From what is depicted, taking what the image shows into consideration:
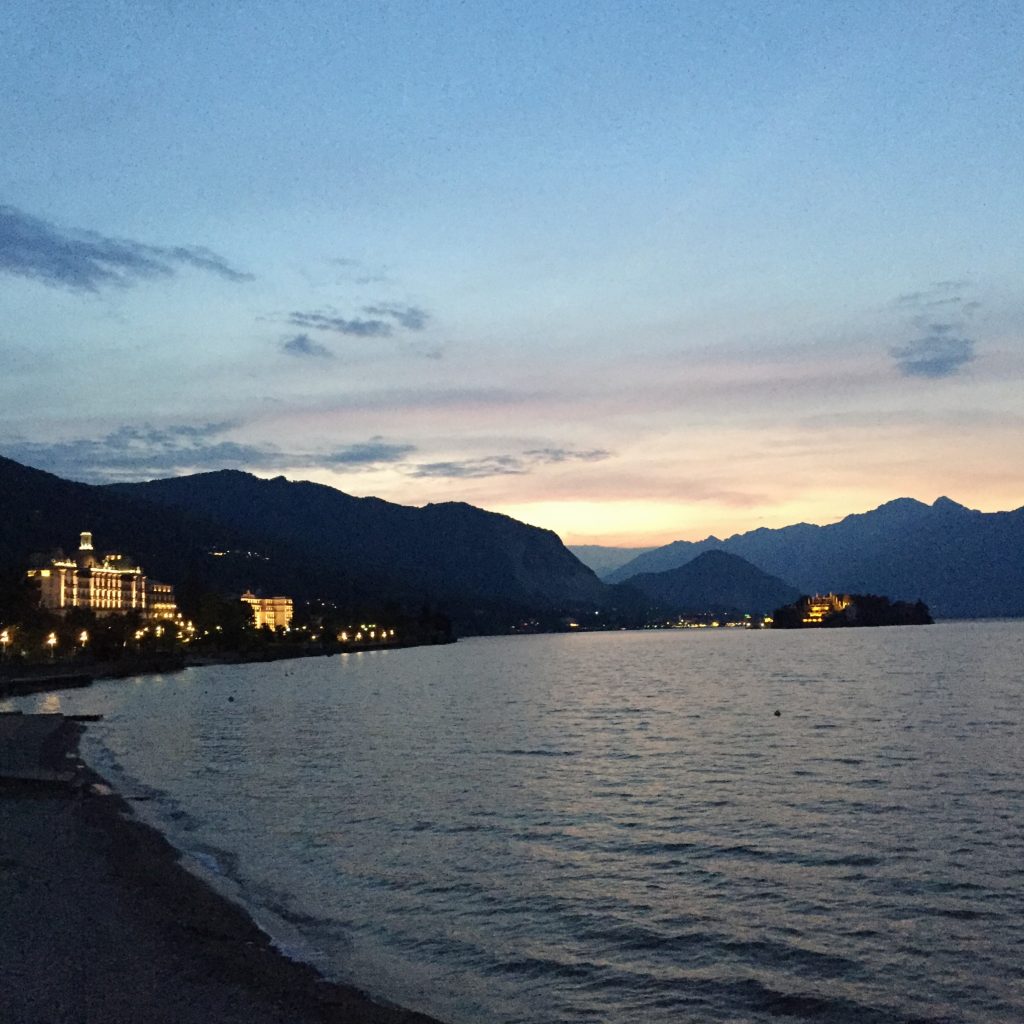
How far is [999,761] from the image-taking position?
2124 inches

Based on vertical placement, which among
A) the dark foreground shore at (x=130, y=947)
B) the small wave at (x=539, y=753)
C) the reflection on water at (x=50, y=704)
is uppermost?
the dark foreground shore at (x=130, y=947)

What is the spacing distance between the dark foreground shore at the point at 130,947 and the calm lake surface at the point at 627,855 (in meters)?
1.64

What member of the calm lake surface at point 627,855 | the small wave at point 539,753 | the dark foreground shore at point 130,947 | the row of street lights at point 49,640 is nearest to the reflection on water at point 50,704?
the calm lake surface at point 627,855

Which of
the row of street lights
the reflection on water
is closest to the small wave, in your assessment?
the reflection on water

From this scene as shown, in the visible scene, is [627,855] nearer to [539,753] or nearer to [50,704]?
[539,753]

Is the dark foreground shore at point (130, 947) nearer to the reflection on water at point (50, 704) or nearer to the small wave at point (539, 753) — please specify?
the small wave at point (539, 753)

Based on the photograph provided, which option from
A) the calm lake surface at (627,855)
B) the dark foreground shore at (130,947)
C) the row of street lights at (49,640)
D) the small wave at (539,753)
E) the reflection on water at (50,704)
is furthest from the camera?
the row of street lights at (49,640)

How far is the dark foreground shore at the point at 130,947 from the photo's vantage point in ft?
56.7

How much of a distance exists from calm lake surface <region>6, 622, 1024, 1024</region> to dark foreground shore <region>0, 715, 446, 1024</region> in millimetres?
1642

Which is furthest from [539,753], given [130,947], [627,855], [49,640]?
[49,640]

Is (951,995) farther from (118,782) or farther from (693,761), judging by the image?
(118,782)

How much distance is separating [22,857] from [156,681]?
138602mm

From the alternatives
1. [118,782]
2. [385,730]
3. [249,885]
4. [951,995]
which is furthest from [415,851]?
[385,730]

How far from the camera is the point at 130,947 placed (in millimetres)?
20734
